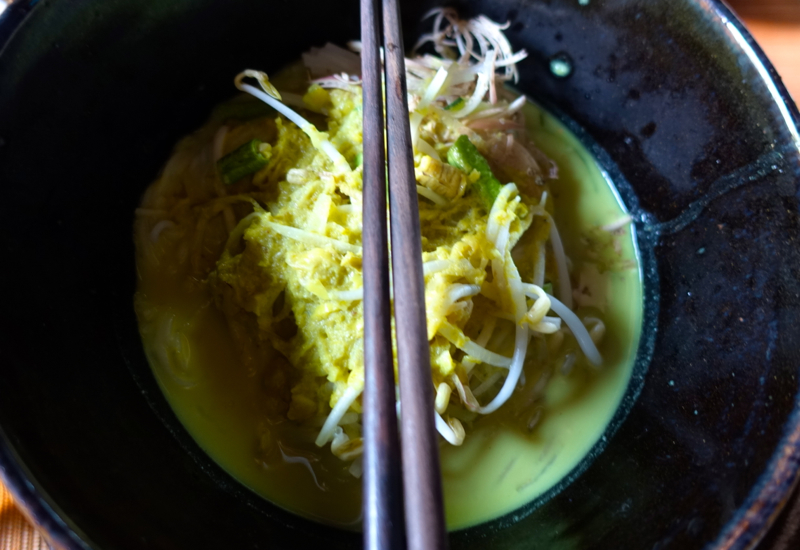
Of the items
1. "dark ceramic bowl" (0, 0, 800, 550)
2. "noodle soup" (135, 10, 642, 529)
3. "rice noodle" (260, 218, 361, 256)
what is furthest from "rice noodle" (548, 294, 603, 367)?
"rice noodle" (260, 218, 361, 256)

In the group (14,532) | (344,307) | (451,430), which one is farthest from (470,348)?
(14,532)

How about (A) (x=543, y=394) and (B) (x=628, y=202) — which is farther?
(B) (x=628, y=202)

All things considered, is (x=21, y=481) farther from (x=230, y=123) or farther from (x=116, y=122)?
(x=230, y=123)

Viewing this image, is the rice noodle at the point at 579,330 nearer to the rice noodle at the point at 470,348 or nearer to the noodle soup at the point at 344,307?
the noodle soup at the point at 344,307

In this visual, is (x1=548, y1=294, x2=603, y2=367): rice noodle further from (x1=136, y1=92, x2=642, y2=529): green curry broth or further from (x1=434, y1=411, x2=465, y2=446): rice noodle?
(x1=434, y1=411, x2=465, y2=446): rice noodle

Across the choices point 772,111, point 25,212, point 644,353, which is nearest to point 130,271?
point 25,212

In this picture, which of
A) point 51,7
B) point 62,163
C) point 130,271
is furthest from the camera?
point 130,271

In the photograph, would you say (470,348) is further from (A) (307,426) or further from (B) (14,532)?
(B) (14,532)
